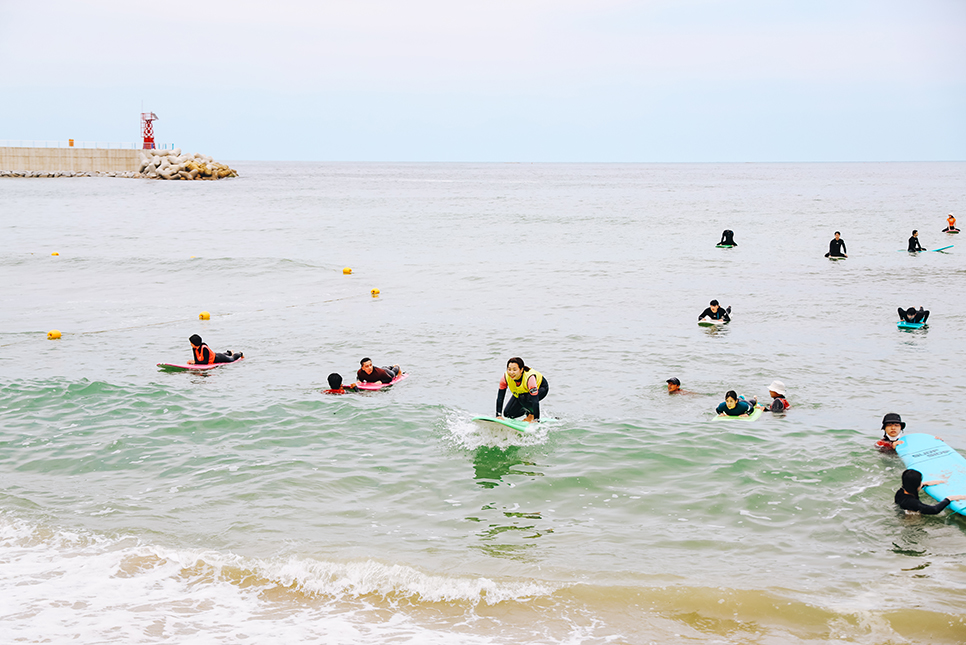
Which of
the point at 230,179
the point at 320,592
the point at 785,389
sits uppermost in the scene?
the point at 230,179

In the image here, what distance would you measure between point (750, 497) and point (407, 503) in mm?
4893

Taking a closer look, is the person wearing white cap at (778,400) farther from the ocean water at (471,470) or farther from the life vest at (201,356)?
the life vest at (201,356)

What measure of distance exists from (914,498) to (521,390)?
243 inches

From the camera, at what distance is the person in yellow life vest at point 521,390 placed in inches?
525

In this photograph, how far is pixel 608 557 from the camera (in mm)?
9586

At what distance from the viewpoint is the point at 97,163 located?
115 m

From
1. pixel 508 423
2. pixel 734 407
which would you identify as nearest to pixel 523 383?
pixel 508 423

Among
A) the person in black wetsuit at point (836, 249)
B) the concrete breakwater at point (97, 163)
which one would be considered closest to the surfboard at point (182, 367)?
the person in black wetsuit at point (836, 249)

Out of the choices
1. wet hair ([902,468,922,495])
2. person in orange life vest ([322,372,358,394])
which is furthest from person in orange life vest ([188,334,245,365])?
wet hair ([902,468,922,495])

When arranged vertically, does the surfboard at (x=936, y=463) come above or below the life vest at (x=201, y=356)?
below

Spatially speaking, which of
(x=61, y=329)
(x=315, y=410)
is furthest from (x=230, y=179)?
(x=315, y=410)

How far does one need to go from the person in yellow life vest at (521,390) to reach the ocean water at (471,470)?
2.09 feet

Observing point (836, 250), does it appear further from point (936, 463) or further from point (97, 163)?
point (97, 163)

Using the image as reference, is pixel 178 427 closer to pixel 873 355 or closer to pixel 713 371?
pixel 713 371
